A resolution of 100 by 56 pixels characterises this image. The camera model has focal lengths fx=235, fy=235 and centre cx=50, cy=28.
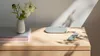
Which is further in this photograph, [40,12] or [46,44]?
[40,12]

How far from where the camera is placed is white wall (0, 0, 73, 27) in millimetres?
2205

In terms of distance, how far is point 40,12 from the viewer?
223cm

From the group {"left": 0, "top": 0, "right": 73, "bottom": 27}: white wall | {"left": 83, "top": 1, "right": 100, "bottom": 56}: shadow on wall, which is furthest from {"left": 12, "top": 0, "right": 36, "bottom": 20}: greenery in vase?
{"left": 83, "top": 1, "right": 100, "bottom": 56}: shadow on wall

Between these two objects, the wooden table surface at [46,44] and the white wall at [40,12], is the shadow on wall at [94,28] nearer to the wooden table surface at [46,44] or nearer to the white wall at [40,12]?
the white wall at [40,12]

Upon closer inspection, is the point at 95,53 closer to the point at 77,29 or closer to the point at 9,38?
the point at 77,29

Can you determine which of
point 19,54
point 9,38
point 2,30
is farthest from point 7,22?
point 19,54

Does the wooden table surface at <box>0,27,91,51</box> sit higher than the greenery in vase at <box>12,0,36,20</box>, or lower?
lower

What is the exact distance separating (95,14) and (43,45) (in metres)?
0.75

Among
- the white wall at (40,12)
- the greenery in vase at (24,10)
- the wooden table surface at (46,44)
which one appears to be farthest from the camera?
the white wall at (40,12)

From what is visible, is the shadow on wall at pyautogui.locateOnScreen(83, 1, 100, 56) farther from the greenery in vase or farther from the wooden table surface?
the greenery in vase

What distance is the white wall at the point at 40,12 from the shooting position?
7.23 ft

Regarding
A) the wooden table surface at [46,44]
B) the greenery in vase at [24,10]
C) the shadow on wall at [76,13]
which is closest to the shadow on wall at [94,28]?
the shadow on wall at [76,13]

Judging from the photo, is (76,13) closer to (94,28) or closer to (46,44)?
(94,28)

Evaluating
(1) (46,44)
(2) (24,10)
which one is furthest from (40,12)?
(1) (46,44)
